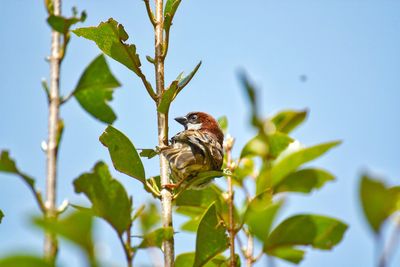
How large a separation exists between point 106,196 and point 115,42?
1.15 meters

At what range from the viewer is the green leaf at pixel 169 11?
2525 millimetres

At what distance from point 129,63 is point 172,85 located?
13.9 inches

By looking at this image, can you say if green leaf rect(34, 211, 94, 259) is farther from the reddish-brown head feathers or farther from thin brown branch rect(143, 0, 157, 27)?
the reddish-brown head feathers

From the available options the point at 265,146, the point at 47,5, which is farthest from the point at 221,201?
the point at 265,146

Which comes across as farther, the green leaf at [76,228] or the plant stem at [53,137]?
the plant stem at [53,137]

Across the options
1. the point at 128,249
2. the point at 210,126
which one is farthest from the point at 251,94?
the point at 210,126

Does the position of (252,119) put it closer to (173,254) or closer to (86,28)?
(173,254)

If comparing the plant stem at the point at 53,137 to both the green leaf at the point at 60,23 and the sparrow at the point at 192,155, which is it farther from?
the sparrow at the point at 192,155

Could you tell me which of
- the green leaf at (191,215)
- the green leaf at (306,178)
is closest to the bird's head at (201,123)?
the green leaf at (191,215)

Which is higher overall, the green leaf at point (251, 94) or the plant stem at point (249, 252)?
the green leaf at point (251, 94)

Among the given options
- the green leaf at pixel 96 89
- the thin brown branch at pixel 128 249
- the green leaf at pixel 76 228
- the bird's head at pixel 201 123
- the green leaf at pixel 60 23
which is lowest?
the thin brown branch at pixel 128 249

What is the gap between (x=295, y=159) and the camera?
5.74ft

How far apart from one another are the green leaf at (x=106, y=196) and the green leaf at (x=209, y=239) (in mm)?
510

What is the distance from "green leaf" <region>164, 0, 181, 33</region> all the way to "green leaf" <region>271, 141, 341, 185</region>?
40.6 inches
